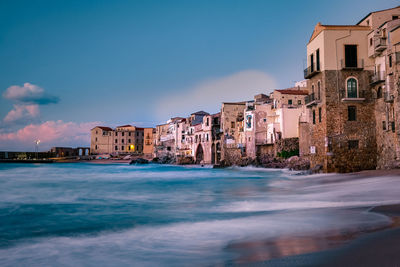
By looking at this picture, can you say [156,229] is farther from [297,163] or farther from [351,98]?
[297,163]

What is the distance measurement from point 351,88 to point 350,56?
6.94ft

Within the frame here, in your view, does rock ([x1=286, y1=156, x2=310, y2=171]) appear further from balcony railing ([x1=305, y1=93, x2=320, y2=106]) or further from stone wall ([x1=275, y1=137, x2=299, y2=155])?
balcony railing ([x1=305, y1=93, x2=320, y2=106])

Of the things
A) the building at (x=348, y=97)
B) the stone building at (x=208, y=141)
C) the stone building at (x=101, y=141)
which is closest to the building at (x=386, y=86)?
the building at (x=348, y=97)

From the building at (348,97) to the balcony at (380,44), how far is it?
1.02 m

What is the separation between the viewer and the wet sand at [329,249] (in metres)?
3.89

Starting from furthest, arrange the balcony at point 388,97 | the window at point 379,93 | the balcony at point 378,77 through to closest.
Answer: the window at point 379,93 → the balcony at point 378,77 → the balcony at point 388,97

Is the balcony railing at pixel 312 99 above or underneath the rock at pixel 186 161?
above

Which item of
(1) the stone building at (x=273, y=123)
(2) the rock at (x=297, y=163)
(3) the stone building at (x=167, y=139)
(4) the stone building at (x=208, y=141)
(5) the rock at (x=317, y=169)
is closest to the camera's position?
(5) the rock at (x=317, y=169)

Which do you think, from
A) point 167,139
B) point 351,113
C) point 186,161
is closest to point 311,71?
point 351,113

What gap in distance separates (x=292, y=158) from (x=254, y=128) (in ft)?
34.0

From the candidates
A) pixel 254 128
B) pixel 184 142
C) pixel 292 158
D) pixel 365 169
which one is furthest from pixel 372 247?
pixel 184 142

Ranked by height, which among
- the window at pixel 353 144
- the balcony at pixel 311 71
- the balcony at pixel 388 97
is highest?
the balcony at pixel 311 71

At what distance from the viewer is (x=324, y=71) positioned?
21.4 m

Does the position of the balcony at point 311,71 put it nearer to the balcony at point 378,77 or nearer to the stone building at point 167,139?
the balcony at point 378,77
